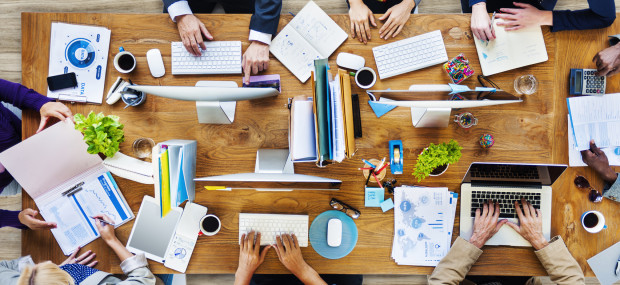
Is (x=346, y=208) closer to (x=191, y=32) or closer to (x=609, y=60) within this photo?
(x=191, y=32)

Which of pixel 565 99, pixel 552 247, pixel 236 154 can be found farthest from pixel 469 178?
pixel 236 154

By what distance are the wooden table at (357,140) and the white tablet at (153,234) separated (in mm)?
56

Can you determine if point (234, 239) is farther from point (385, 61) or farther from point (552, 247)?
point (552, 247)

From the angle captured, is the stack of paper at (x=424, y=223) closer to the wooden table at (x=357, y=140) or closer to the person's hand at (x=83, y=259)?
the wooden table at (x=357, y=140)

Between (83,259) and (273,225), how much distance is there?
85cm

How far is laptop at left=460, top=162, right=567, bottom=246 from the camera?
160cm

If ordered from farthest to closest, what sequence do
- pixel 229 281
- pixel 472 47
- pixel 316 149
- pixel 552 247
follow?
1. pixel 229 281
2. pixel 472 47
3. pixel 552 247
4. pixel 316 149

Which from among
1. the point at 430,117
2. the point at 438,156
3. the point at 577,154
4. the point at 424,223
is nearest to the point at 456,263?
the point at 424,223

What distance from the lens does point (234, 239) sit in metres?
1.66

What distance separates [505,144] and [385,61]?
26.2 inches

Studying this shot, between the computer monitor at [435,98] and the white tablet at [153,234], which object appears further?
the white tablet at [153,234]

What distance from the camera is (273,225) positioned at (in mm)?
1653

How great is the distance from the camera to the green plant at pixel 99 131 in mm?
1424

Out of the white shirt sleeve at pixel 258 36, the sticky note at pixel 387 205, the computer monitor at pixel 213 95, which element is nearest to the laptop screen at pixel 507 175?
the sticky note at pixel 387 205
